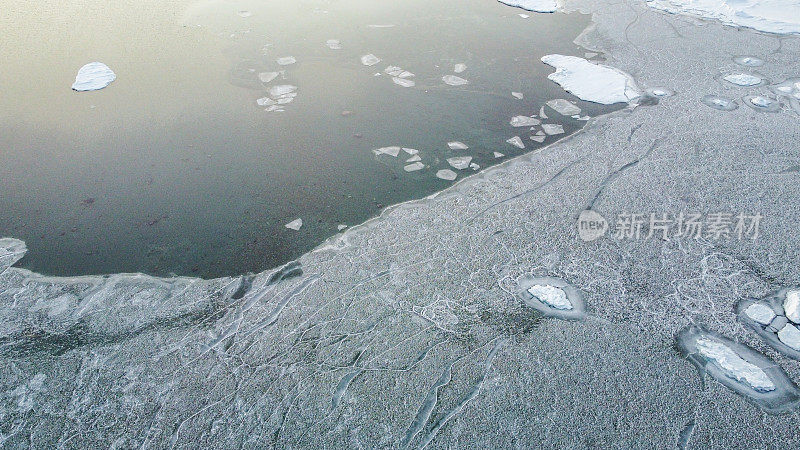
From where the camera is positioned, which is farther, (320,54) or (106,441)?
(320,54)

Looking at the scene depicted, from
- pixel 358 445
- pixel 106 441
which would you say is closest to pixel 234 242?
pixel 106 441

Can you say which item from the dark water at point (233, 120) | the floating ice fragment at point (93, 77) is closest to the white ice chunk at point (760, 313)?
the dark water at point (233, 120)

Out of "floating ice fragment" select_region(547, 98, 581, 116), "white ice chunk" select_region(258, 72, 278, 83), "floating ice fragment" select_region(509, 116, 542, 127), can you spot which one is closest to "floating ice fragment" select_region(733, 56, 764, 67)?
"floating ice fragment" select_region(547, 98, 581, 116)

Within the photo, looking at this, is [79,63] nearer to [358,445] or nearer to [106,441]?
[106,441]

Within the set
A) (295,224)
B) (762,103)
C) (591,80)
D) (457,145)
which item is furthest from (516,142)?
(762,103)

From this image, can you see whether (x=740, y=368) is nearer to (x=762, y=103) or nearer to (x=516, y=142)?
(x=516, y=142)

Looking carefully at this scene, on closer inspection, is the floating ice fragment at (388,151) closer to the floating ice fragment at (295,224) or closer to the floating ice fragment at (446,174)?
the floating ice fragment at (446,174)
